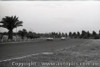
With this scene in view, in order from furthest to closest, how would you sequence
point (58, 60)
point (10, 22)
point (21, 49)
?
point (10, 22)
point (21, 49)
point (58, 60)

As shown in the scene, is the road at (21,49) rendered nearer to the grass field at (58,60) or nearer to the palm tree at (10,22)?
the grass field at (58,60)

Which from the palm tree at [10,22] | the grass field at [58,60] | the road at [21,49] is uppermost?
the palm tree at [10,22]

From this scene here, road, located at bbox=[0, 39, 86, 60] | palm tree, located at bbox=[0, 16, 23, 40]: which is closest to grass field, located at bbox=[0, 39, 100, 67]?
road, located at bbox=[0, 39, 86, 60]

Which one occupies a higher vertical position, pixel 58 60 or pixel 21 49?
pixel 58 60

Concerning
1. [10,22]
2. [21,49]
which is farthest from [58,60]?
[10,22]

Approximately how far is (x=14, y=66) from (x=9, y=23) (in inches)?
1473

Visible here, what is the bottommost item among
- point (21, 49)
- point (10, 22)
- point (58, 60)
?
point (21, 49)

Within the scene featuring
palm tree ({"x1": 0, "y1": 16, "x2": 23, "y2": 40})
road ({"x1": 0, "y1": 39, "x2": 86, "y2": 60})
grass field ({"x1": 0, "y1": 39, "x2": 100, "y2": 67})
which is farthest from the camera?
palm tree ({"x1": 0, "y1": 16, "x2": 23, "y2": 40})

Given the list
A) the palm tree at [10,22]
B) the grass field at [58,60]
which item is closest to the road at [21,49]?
the grass field at [58,60]

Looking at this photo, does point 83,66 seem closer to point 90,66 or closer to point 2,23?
point 90,66

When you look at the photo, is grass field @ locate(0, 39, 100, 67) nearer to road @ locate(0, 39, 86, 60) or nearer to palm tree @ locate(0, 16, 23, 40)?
road @ locate(0, 39, 86, 60)

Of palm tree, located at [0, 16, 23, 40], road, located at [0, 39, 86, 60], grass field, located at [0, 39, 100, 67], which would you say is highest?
palm tree, located at [0, 16, 23, 40]

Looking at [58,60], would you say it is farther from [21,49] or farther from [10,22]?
[10,22]

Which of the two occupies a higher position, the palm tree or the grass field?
the palm tree
